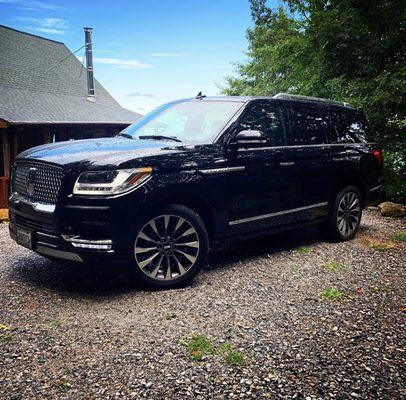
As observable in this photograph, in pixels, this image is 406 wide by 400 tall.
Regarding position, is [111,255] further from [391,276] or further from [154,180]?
[391,276]

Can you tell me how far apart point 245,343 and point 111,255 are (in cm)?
152

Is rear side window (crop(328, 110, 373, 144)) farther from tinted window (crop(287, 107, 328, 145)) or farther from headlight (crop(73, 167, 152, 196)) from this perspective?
headlight (crop(73, 167, 152, 196))

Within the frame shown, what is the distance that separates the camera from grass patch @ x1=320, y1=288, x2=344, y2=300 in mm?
4523

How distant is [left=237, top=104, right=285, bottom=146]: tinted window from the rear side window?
1.15 meters

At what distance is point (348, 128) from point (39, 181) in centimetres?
468

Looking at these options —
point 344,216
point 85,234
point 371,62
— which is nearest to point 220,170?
point 85,234

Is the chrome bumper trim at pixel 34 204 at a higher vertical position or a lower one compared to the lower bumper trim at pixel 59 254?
higher

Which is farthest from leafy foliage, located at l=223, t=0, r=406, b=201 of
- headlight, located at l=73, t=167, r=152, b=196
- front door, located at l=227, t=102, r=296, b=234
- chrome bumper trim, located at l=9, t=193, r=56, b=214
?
chrome bumper trim, located at l=9, t=193, r=56, b=214

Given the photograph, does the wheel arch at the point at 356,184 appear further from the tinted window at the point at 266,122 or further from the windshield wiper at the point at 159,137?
the windshield wiper at the point at 159,137

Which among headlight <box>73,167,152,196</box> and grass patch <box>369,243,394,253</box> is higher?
headlight <box>73,167,152,196</box>

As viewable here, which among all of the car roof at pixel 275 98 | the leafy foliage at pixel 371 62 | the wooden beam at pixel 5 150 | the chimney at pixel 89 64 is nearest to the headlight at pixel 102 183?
the car roof at pixel 275 98

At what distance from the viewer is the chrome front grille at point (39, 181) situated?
4230 mm

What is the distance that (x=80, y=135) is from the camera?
20.1m

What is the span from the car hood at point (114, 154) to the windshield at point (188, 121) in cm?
37
